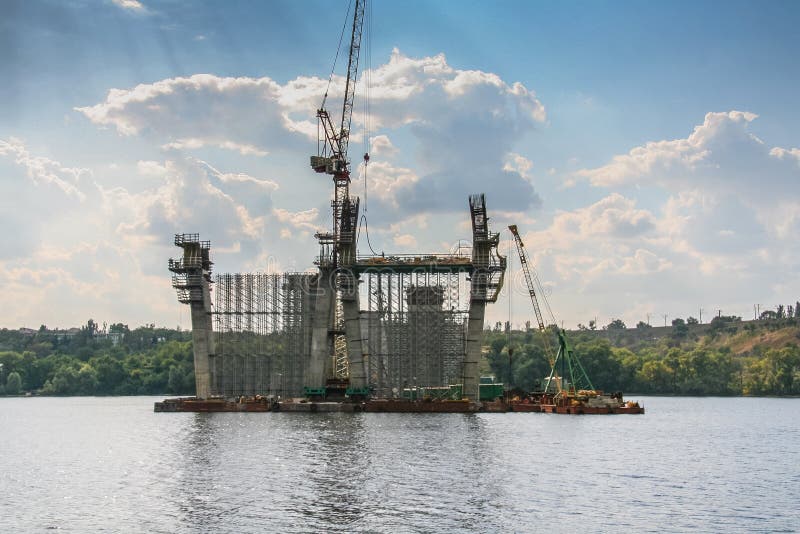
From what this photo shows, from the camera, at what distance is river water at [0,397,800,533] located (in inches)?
2184

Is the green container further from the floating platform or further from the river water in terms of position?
the river water

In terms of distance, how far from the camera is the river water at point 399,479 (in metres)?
55.5

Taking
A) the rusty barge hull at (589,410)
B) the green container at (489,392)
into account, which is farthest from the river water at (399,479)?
the green container at (489,392)

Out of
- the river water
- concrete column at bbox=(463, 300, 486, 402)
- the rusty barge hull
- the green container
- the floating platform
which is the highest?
concrete column at bbox=(463, 300, 486, 402)

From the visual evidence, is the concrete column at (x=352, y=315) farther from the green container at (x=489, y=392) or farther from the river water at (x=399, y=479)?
the green container at (x=489, y=392)

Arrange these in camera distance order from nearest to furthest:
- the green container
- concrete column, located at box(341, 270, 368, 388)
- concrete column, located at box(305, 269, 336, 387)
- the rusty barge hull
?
concrete column, located at box(341, 270, 368, 388), concrete column, located at box(305, 269, 336, 387), the rusty barge hull, the green container

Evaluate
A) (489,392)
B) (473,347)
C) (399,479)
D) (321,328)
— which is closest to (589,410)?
(473,347)

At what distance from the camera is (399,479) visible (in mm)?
70375

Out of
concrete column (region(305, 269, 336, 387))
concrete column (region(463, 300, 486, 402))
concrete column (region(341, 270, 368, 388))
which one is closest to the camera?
concrete column (region(463, 300, 486, 402))

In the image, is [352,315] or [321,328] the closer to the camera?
[352,315]

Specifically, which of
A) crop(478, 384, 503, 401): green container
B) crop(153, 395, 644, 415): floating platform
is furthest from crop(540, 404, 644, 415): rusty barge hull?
crop(478, 384, 503, 401): green container

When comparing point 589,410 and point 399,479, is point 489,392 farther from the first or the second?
point 399,479

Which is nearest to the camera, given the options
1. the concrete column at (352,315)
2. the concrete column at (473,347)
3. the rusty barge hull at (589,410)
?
the concrete column at (473,347)

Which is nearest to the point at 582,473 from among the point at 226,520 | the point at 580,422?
the point at 226,520
